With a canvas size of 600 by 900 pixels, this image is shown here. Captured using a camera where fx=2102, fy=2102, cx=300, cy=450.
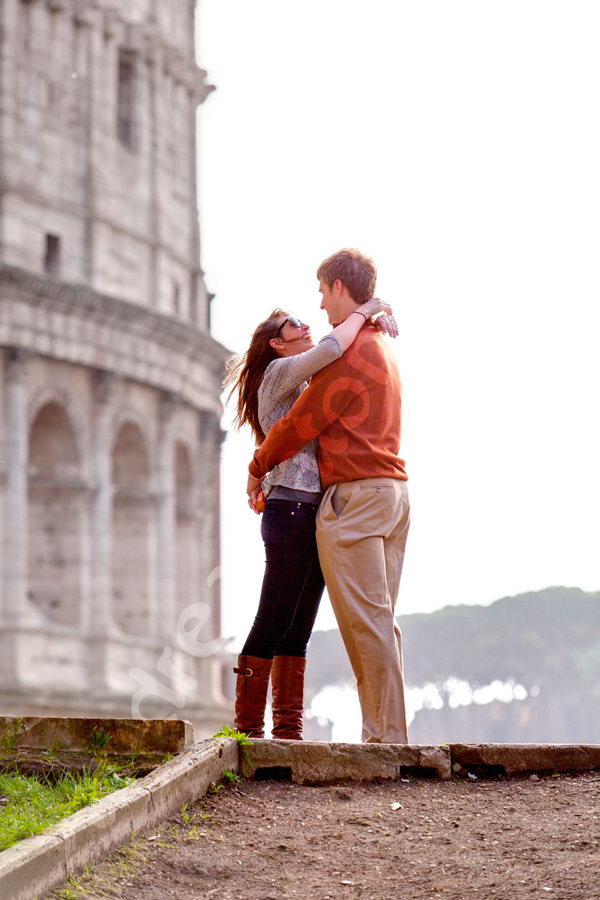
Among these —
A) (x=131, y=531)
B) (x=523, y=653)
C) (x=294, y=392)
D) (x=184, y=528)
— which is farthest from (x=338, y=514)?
(x=523, y=653)

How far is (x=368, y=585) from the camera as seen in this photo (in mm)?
9023

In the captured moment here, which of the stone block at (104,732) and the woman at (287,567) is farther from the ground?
the woman at (287,567)

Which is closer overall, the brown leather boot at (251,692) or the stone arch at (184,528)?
the brown leather boot at (251,692)

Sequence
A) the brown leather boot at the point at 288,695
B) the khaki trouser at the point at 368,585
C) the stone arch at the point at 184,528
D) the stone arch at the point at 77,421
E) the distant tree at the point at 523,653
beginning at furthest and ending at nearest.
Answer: the distant tree at the point at 523,653
the stone arch at the point at 184,528
the stone arch at the point at 77,421
the brown leather boot at the point at 288,695
the khaki trouser at the point at 368,585

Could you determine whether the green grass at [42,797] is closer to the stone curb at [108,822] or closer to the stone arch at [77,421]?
the stone curb at [108,822]

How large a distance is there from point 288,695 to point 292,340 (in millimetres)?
1598

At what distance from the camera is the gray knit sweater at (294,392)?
9117 mm

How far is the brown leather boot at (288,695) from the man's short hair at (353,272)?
5.37ft

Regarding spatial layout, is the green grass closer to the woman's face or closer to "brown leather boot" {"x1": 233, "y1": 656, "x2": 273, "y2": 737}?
"brown leather boot" {"x1": 233, "y1": 656, "x2": 273, "y2": 737}

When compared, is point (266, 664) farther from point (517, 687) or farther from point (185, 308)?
point (517, 687)

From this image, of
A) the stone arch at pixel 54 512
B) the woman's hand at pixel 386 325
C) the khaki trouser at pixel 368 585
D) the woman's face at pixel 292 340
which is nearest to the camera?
the khaki trouser at pixel 368 585

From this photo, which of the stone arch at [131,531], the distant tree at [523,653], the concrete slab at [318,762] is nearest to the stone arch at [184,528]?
the stone arch at [131,531]

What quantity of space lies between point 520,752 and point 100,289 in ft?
103

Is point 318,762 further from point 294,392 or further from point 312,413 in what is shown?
point 294,392
